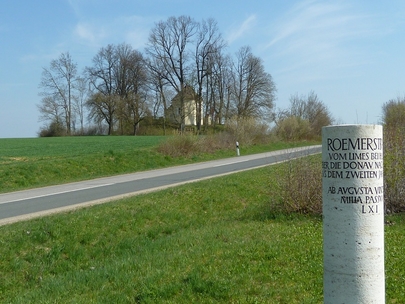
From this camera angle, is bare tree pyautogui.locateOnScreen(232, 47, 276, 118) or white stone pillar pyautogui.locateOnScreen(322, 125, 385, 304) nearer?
white stone pillar pyautogui.locateOnScreen(322, 125, 385, 304)

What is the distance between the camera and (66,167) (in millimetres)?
23438

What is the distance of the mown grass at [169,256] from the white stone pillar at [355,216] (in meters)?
1.62

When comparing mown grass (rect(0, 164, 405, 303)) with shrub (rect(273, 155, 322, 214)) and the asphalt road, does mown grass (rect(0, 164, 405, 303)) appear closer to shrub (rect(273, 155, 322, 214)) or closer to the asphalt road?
shrub (rect(273, 155, 322, 214))

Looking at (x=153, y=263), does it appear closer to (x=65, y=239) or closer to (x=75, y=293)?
(x=75, y=293)

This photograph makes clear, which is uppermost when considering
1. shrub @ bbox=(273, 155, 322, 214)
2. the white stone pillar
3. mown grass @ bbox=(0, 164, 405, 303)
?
the white stone pillar

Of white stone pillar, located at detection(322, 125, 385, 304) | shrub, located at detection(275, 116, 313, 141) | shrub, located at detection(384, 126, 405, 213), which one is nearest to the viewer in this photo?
white stone pillar, located at detection(322, 125, 385, 304)

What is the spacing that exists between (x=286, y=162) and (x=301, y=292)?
19.1 feet

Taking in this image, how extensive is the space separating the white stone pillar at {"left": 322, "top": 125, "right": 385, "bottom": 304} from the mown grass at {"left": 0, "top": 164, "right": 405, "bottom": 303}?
162 centimetres

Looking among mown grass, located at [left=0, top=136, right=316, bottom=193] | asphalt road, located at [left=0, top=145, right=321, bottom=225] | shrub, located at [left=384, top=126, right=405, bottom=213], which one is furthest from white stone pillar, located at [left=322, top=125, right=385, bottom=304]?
mown grass, located at [left=0, top=136, right=316, bottom=193]

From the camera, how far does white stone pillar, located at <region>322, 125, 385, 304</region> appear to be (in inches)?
143

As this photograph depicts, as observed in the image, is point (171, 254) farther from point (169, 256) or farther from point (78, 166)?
point (78, 166)

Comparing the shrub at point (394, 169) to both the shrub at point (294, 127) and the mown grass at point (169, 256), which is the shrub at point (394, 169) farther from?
the shrub at point (294, 127)

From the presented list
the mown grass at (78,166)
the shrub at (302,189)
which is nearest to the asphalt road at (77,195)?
the shrub at (302,189)

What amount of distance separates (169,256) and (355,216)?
4229mm
